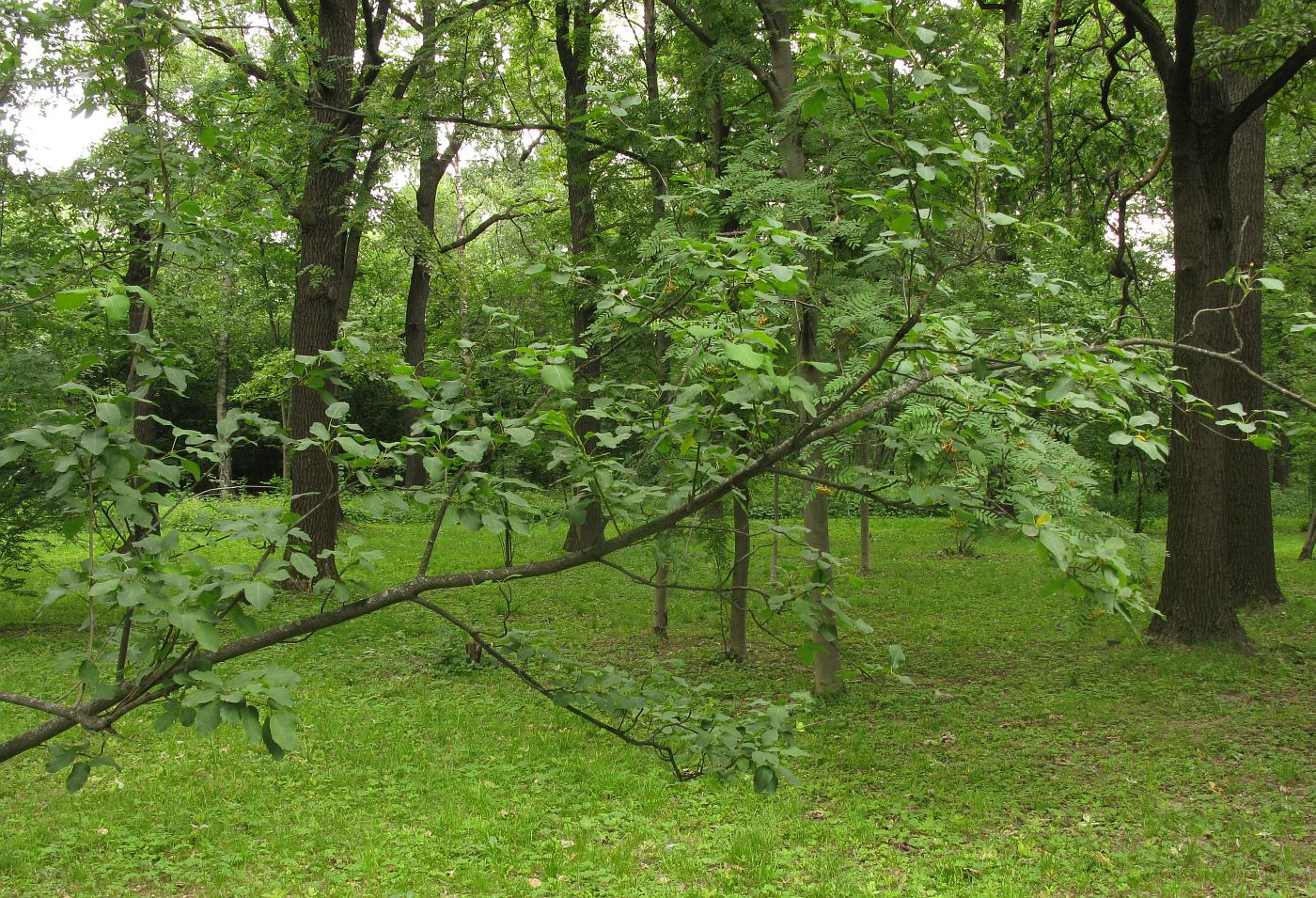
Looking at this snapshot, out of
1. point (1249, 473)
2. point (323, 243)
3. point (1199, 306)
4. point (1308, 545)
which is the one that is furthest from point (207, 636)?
point (1308, 545)

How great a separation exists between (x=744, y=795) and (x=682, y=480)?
383cm

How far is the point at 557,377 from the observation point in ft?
5.71

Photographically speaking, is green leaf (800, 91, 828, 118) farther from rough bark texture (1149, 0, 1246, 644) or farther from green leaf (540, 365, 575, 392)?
rough bark texture (1149, 0, 1246, 644)

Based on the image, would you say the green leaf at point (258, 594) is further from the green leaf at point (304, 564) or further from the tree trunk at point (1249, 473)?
the tree trunk at point (1249, 473)

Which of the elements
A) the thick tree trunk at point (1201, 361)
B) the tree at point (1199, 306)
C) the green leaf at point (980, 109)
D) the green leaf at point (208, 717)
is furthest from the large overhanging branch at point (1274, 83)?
the green leaf at point (208, 717)

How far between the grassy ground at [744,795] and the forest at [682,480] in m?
0.04

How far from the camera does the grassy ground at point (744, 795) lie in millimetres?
4391

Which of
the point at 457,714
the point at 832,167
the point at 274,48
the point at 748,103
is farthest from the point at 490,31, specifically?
the point at 457,714

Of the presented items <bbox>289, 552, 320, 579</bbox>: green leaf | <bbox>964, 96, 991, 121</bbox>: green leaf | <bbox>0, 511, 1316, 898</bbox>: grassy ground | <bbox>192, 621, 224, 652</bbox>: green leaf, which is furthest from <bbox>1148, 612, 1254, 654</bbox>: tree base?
<bbox>192, 621, 224, 652</bbox>: green leaf

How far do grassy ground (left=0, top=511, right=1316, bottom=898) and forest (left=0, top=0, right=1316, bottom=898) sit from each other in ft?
0.12

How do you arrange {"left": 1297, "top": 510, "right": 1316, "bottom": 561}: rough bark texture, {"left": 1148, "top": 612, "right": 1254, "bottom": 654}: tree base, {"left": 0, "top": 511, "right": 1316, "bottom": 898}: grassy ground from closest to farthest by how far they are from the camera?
{"left": 0, "top": 511, "right": 1316, "bottom": 898}: grassy ground
{"left": 1148, "top": 612, "right": 1254, "bottom": 654}: tree base
{"left": 1297, "top": 510, "right": 1316, "bottom": 561}: rough bark texture

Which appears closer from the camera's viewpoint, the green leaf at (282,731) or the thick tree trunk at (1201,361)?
the green leaf at (282,731)

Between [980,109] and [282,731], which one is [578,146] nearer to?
[980,109]

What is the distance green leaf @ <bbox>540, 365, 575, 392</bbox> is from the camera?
1.71 m
